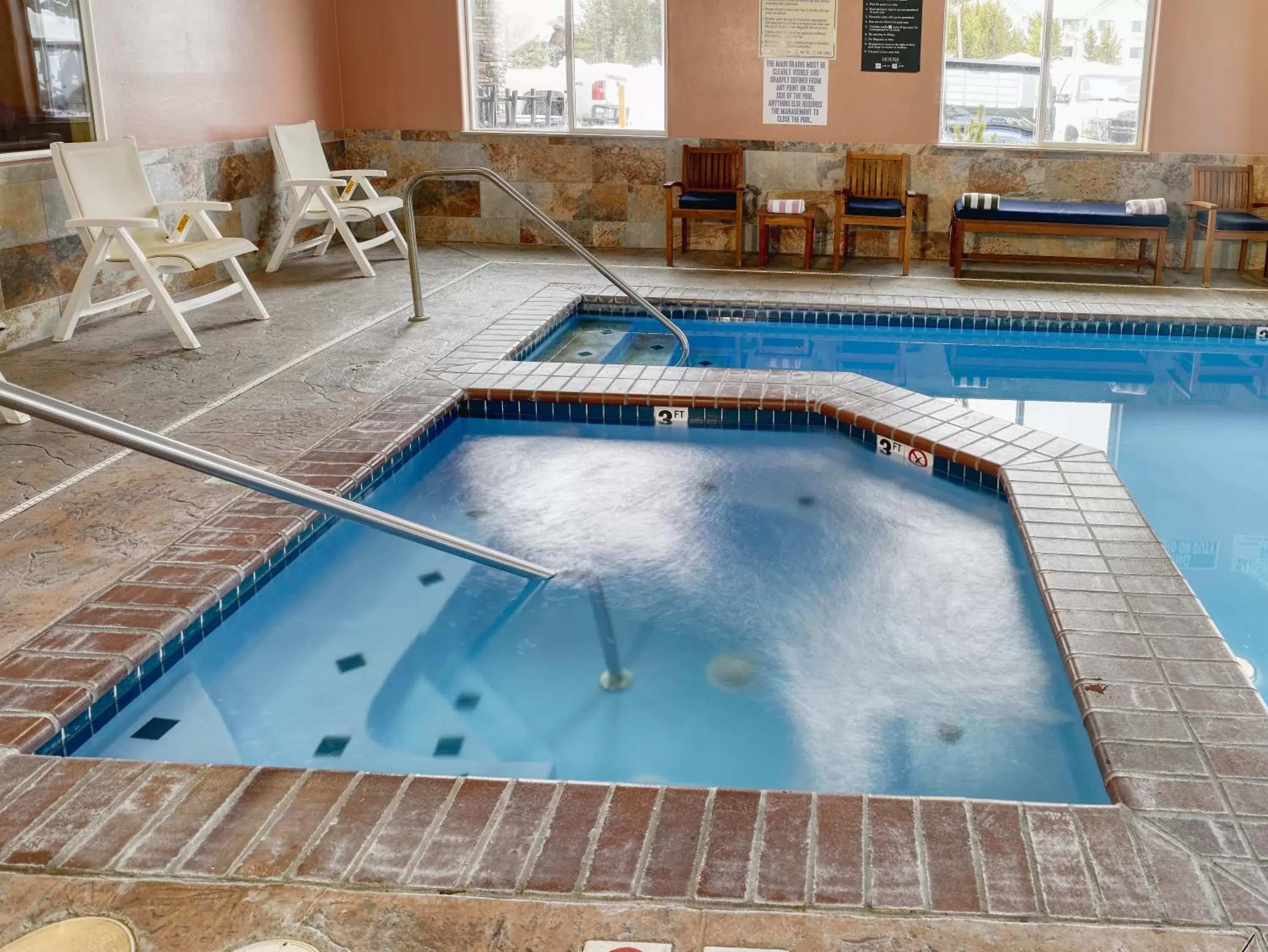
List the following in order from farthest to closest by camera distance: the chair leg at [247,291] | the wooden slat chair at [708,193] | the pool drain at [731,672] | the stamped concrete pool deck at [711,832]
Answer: the wooden slat chair at [708,193] < the chair leg at [247,291] < the pool drain at [731,672] < the stamped concrete pool deck at [711,832]

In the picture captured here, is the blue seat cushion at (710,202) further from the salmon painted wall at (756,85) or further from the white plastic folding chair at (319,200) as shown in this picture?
the white plastic folding chair at (319,200)

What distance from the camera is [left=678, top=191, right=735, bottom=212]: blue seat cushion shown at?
793 centimetres

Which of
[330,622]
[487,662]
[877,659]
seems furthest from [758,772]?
[330,622]

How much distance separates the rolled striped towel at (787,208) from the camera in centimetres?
767

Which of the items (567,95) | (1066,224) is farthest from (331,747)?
(567,95)

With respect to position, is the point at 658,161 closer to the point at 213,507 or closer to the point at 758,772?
the point at 213,507

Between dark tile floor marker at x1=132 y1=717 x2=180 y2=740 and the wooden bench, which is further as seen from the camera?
the wooden bench

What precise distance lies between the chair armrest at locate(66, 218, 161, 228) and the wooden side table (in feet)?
12.9

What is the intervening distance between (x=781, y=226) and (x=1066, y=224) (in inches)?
77.7

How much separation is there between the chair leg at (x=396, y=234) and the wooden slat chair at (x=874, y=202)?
298cm

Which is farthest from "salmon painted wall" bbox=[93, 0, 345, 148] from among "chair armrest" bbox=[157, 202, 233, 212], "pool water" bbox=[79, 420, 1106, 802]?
"pool water" bbox=[79, 420, 1106, 802]

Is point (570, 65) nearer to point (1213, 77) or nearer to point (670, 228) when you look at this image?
point (670, 228)

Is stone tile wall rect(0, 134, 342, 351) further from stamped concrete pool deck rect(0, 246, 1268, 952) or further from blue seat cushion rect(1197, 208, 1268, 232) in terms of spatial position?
blue seat cushion rect(1197, 208, 1268, 232)

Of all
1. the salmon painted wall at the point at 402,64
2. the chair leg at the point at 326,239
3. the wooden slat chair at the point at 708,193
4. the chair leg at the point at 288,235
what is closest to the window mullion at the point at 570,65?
the salmon painted wall at the point at 402,64
